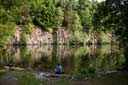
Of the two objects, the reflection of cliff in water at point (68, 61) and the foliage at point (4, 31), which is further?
the foliage at point (4, 31)

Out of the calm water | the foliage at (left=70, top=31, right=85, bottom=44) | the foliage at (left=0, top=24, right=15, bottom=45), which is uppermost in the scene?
the foliage at (left=70, top=31, right=85, bottom=44)

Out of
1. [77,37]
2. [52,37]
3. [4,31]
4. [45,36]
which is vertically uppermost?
[45,36]

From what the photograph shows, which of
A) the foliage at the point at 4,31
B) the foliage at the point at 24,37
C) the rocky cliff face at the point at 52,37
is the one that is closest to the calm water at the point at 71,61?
the foliage at the point at 4,31

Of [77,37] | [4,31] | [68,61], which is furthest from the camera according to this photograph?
[77,37]

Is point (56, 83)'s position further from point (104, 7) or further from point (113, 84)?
point (104, 7)

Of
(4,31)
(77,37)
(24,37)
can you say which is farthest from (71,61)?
(77,37)

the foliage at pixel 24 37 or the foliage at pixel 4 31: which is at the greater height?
the foliage at pixel 24 37

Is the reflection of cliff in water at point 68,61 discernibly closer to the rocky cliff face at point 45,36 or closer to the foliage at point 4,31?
the foliage at point 4,31

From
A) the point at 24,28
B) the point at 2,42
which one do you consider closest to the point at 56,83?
the point at 2,42

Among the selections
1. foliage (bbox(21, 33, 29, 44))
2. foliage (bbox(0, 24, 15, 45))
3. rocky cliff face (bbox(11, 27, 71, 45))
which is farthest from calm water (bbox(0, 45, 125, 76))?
rocky cliff face (bbox(11, 27, 71, 45))

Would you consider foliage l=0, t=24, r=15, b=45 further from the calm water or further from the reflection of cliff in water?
the reflection of cliff in water

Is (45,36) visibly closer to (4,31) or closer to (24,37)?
(24,37)

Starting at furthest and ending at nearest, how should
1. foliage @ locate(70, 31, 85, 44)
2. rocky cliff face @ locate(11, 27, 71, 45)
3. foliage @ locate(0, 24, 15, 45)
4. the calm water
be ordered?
foliage @ locate(70, 31, 85, 44) → rocky cliff face @ locate(11, 27, 71, 45) → foliage @ locate(0, 24, 15, 45) → the calm water

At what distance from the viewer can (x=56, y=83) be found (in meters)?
31.6
